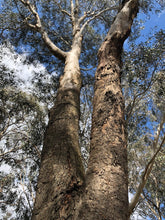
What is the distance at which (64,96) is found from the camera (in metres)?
1.95

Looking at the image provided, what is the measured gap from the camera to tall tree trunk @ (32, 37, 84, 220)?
1017 millimetres

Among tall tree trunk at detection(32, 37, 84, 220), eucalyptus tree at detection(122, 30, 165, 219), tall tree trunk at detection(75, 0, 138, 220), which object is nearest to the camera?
tall tree trunk at detection(75, 0, 138, 220)

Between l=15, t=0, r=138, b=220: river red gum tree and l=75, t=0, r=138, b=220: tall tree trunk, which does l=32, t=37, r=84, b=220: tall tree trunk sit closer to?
l=15, t=0, r=138, b=220: river red gum tree

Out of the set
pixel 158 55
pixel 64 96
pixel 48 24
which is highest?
pixel 48 24

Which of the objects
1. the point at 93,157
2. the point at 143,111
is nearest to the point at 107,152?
the point at 93,157

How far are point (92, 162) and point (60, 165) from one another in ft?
0.69

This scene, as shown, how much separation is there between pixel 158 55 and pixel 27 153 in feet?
20.5

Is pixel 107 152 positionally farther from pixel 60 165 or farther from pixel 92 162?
pixel 60 165

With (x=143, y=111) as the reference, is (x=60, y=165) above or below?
below

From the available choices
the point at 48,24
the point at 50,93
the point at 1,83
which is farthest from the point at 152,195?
the point at 48,24

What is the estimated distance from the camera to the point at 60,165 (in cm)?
123

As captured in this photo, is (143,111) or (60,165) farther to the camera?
(143,111)

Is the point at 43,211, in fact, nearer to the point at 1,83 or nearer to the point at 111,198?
the point at 111,198

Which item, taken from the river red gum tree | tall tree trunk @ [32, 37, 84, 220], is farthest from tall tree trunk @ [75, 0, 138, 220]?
tall tree trunk @ [32, 37, 84, 220]
